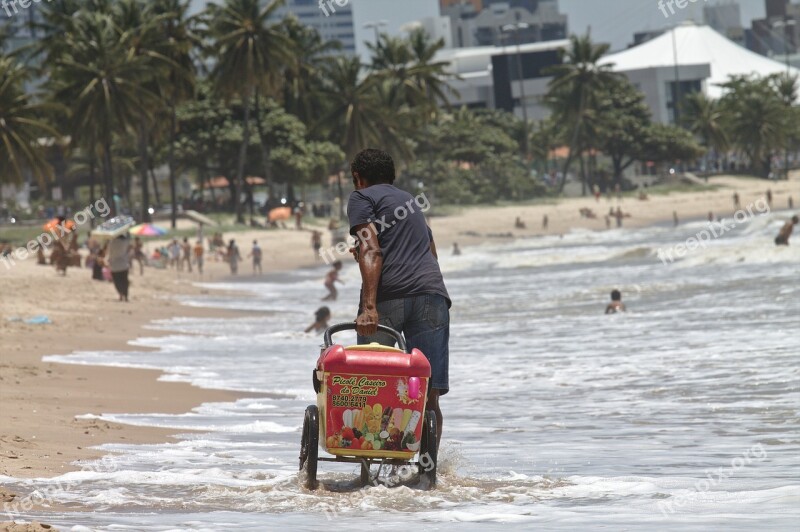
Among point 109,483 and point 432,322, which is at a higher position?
point 432,322

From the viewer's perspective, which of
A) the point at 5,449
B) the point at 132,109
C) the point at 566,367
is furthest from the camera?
the point at 132,109

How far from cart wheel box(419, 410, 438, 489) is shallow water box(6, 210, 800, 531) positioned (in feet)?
0.29

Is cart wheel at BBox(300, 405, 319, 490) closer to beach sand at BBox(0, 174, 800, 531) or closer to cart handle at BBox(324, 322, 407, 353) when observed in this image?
cart handle at BBox(324, 322, 407, 353)

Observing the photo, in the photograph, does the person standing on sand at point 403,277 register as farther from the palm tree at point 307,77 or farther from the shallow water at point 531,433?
the palm tree at point 307,77

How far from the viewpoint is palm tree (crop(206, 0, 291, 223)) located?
194ft

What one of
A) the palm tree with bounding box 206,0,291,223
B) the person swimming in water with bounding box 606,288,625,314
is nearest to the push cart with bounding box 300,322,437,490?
the person swimming in water with bounding box 606,288,625,314

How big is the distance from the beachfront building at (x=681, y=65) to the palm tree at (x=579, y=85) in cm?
1346

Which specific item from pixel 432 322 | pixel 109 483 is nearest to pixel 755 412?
pixel 432 322

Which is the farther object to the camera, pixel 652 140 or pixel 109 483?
pixel 652 140

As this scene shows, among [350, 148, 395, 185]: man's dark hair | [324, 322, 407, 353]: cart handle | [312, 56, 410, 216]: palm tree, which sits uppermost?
[312, 56, 410, 216]: palm tree

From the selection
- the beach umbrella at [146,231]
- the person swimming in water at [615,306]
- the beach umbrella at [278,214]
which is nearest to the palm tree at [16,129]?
the beach umbrella at [146,231]

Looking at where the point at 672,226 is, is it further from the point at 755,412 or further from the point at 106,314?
the point at 755,412

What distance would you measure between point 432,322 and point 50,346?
379 inches

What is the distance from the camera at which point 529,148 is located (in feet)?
300
